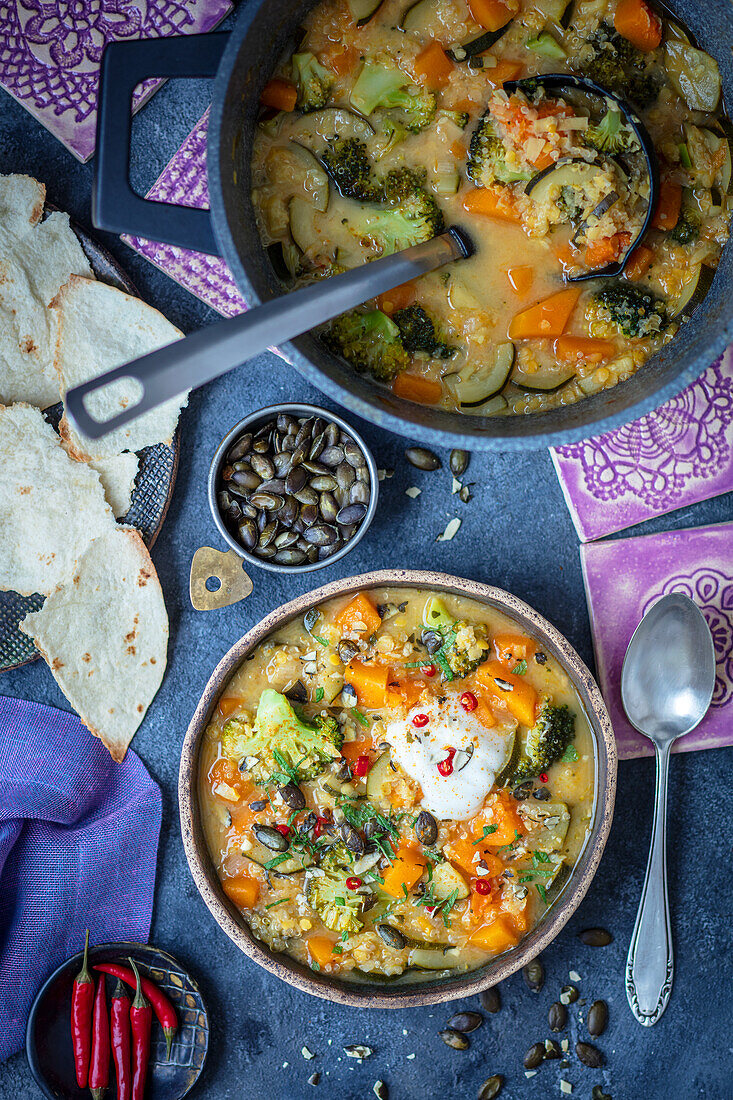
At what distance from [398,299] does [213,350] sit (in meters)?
0.95

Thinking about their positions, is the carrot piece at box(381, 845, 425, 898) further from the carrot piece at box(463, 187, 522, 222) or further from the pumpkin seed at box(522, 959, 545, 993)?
the carrot piece at box(463, 187, 522, 222)

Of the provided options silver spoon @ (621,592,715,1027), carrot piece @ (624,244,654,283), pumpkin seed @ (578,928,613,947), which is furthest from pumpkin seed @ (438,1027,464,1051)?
carrot piece @ (624,244,654,283)

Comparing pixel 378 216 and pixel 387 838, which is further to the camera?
pixel 387 838

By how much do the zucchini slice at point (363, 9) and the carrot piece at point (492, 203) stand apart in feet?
1.78

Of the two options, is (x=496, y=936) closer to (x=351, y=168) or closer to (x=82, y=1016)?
(x=82, y=1016)

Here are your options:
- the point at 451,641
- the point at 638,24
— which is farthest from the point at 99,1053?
the point at 638,24

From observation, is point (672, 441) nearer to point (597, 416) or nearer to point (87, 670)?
point (597, 416)

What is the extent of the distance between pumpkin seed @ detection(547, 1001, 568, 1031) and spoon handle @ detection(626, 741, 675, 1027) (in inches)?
9.1

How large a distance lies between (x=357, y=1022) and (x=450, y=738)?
46.0 inches

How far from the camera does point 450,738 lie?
2.61 m

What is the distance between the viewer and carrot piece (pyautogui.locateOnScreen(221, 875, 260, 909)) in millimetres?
2676

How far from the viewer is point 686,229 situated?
2.34 meters

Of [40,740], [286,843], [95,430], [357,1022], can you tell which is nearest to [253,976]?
[357,1022]

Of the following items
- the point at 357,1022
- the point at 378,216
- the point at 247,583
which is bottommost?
the point at 357,1022
